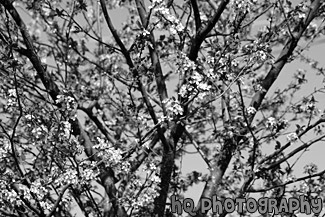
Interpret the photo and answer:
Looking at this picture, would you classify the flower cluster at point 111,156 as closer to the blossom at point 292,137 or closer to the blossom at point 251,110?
the blossom at point 251,110

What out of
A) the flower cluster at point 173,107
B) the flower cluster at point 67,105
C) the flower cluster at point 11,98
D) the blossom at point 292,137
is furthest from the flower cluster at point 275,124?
the flower cluster at point 11,98

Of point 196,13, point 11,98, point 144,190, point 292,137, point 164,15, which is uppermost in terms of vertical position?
point 196,13

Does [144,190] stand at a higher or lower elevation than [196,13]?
lower

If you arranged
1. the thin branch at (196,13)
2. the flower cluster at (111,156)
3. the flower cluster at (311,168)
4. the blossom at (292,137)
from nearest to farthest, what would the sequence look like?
the flower cluster at (111,156)
the thin branch at (196,13)
the blossom at (292,137)
the flower cluster at (311,168)

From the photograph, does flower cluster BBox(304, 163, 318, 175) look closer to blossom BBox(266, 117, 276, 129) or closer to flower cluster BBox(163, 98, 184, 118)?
blossom BBox(266, 117, 276, 129)

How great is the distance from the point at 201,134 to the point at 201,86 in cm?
292

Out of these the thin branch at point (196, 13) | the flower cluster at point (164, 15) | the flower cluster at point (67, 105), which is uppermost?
the thin branch at point (196, 13)

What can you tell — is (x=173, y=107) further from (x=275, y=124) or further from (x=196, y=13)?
(x=275, y=124)

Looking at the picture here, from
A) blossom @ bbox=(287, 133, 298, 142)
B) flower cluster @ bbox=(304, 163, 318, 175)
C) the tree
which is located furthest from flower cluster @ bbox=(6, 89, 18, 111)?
flower cluster @ bbox=(304, 163, 318, 175)

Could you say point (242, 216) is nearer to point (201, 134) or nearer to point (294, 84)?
point (201, 134)

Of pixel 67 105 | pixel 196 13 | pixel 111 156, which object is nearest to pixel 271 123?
pixel 196 13

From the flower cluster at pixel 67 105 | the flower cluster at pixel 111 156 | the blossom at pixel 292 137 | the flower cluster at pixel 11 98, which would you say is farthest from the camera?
the blossom at pixel 292 137

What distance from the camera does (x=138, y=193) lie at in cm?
564

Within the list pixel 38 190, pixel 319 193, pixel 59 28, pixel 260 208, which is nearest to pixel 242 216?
pixel 260 208
